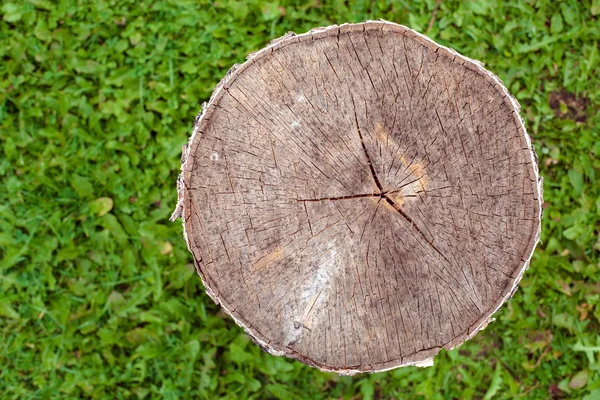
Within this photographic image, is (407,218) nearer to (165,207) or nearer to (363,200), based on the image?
(363,200)

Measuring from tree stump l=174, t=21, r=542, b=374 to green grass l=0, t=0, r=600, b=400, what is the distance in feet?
4.06

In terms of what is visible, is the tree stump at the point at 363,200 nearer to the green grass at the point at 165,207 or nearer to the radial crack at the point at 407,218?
the radial crack at the point at 407,218

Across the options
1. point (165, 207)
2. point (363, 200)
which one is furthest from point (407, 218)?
point (165, 207)

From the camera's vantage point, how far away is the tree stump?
78.1 inches

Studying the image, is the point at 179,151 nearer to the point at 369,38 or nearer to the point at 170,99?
the point at 170,99

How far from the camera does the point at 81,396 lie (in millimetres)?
3115

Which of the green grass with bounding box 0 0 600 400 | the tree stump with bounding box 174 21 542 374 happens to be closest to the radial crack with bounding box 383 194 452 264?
the tree stump with bounding box 174 21 542 374

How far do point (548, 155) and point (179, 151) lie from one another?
7.77ft

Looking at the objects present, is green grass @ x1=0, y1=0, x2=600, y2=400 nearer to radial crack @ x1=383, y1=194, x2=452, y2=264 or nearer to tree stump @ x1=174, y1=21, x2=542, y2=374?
tree stump @ x1=174, y1=21, x2=542, y2=374

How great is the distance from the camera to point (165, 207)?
10.7 ft

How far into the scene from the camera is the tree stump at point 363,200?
1983 millimetres

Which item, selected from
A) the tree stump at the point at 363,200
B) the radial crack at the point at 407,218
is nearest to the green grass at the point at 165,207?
the tree stump at the point at 363,200

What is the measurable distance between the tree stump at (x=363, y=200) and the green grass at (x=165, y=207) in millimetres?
1238

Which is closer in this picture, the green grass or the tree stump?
the tree stump
